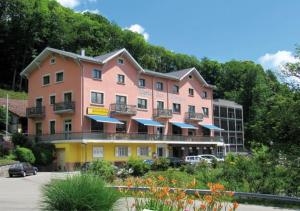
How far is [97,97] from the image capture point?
5388 cm

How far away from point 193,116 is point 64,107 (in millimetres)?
20990

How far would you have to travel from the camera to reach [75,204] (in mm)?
8844

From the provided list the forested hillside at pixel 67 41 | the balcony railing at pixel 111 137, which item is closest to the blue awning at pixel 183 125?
the balcony railing at pixel 111 137

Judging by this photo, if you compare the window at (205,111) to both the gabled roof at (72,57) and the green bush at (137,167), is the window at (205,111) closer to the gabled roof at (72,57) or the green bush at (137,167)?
the gabled roof at (72,57)

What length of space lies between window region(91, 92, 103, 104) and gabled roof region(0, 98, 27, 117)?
1768cm

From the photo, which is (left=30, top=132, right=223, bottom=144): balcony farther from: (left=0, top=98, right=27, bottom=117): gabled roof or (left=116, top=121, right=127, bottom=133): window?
(left=0, top=98, right=27, bottom=117): gabled roof

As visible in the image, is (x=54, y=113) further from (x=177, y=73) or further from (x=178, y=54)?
(x=178, y=54)

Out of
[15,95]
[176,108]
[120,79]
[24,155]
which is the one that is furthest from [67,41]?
[24,155]

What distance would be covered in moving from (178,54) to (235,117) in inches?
1106

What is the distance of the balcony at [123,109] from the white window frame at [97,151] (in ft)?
14.7

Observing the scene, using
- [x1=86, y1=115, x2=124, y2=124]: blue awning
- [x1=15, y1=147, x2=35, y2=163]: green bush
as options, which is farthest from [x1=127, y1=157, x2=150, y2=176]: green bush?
[x1=86, y1=115, x2=124, y2=124]: blue awning

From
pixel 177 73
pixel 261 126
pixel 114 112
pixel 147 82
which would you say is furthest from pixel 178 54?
pixel 261 126

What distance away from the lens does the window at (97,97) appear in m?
53.2

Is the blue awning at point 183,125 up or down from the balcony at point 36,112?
down
